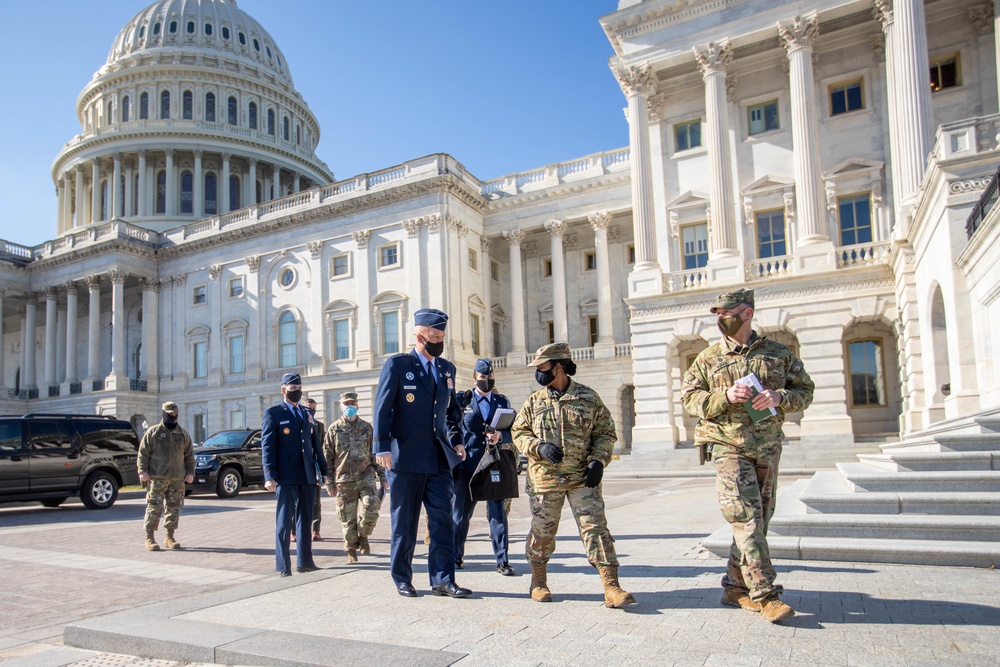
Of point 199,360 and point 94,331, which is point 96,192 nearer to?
point 94,331

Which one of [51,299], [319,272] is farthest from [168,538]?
[51,299]

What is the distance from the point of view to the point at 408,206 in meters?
41.6

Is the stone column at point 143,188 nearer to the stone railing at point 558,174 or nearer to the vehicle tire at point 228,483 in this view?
the stone railing at point 558,174

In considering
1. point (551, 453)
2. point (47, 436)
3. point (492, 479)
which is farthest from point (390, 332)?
point (551, 453)

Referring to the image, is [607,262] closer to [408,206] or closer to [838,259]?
[408,206]

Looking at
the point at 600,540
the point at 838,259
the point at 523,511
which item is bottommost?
the point at 523,511

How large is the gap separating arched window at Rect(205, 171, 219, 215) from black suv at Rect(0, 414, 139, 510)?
176 ft

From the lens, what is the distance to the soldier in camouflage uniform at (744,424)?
16.2ft

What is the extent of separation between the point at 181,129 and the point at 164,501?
6465 cm

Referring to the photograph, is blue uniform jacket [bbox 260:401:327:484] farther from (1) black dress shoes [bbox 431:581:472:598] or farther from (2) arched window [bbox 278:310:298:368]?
(2) arched window [bbox 278:310:298:368]

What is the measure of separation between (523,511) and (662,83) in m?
22.1

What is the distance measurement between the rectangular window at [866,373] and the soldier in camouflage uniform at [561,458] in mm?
22966

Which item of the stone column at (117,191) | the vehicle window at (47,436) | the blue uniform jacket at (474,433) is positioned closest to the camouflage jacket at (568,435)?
the blue uniform jacket at (474,433)

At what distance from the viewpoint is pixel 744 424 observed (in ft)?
16.9
